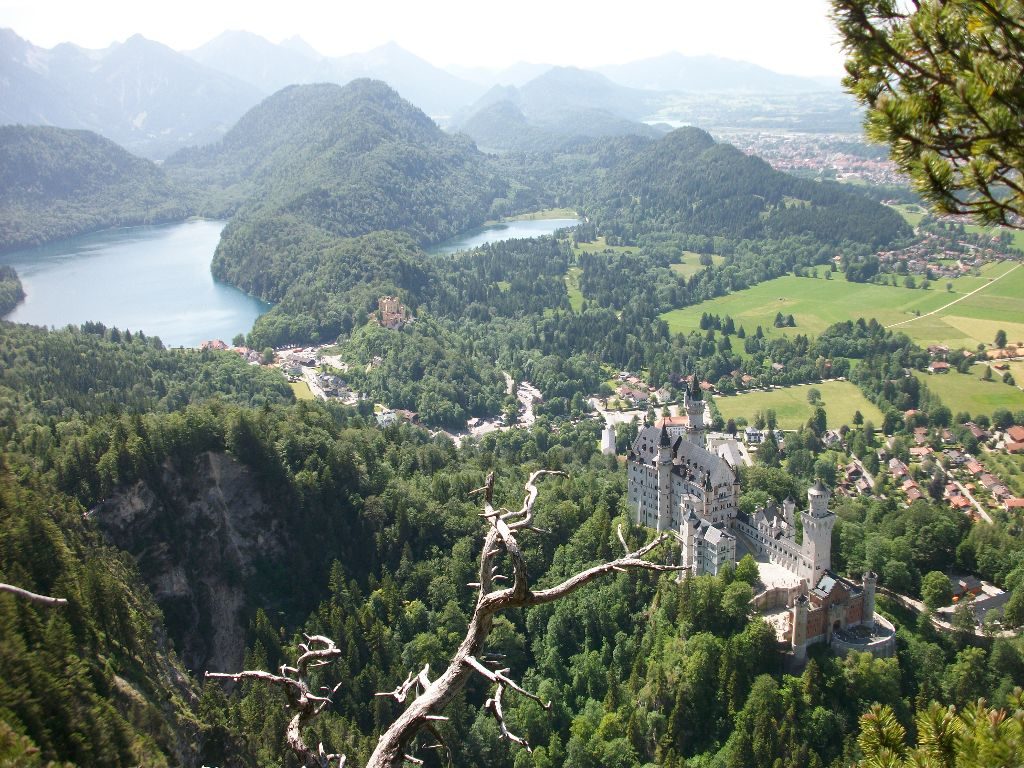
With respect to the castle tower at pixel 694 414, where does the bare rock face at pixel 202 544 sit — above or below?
below

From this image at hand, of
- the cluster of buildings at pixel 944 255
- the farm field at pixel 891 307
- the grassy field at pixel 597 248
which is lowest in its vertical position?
the farm field at pixel 891 307

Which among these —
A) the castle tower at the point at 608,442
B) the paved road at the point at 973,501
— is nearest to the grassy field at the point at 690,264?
the castle tower at the point at 608,442

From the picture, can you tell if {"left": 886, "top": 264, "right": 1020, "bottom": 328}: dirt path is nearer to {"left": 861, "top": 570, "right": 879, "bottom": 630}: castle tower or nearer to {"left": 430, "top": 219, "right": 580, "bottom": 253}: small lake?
{"left": 861, "top": 570, "right": 879, "bottom": 630}: castle tower

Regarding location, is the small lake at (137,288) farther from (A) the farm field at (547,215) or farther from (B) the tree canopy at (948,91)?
(B) the tree canopy at (948,91)

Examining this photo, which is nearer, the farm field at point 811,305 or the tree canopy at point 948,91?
the tree canopy at point 948,91

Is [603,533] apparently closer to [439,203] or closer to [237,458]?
[237,458]

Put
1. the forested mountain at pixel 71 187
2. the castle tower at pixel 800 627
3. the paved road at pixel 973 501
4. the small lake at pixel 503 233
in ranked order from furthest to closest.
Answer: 1. the forested mountain at pixel 71 187
2. the small lake at pixel 503 233
3. the paved road at pixel 973 501
4. the castle tower at pixel 800 627
